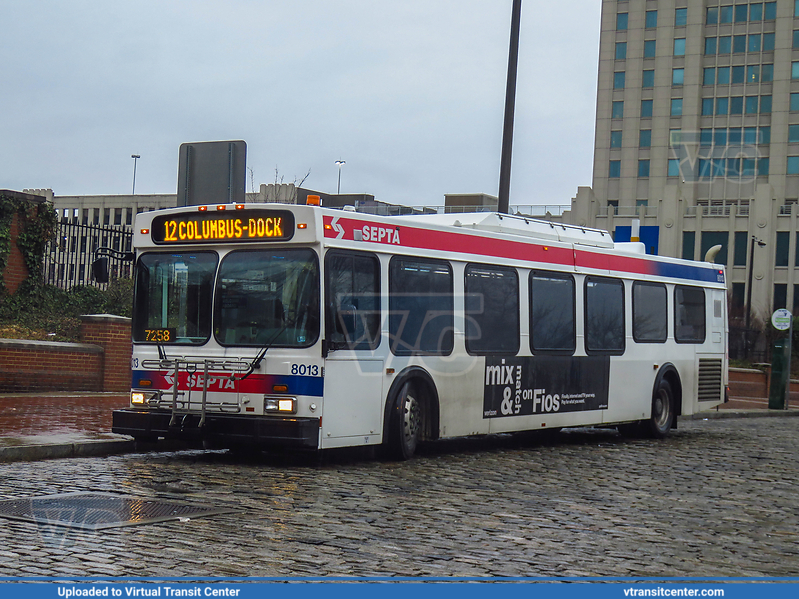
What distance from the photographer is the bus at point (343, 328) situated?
11188 mm

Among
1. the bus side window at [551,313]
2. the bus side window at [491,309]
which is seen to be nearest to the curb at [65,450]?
the bus side window at [491,309]

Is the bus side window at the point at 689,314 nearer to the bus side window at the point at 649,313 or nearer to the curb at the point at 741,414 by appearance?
the bus side window at the point at 649,313

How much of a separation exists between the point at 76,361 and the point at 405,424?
29.7 ft

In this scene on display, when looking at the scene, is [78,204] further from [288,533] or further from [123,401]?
[288,533]

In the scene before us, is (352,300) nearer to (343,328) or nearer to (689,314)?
(343,328)

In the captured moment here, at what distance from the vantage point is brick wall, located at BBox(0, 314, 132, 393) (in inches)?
711

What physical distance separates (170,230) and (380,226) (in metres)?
2.37

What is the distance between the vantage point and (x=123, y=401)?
17.8 metres

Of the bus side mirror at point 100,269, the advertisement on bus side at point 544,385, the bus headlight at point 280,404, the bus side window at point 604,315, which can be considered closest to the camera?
the bus headlight at point 280,404

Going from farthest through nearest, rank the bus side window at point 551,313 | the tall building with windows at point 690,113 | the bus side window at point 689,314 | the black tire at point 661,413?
1. the tall building with windows at point 690,113
2. the bus side window at point 689,314
3. the black tire at point 661,413
4. the bus side window at point 551,313

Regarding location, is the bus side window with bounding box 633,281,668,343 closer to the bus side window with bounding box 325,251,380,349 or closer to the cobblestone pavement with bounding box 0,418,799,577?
the cobblestone pavement with bounding box 0,418,799,577

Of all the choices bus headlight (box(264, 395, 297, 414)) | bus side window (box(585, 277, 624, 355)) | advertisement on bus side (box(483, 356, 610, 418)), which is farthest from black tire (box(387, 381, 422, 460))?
bus side window (box(585, 277, 624, 355))

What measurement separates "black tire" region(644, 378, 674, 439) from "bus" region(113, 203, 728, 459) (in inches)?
111

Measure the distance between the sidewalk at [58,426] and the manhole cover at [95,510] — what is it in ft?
8.90
